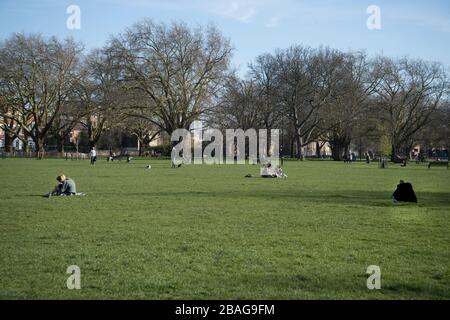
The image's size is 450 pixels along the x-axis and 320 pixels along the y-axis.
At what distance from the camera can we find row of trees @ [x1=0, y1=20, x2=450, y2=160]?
65.5 metres

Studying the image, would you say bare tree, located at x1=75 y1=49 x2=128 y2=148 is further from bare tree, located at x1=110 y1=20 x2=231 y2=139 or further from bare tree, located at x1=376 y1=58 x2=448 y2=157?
bare tree, located at x1=376 y1=58 x2=448 y2=157

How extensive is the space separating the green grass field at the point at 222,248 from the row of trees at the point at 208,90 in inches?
2022

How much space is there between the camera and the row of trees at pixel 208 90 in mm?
65500

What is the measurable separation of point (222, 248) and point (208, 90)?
6061cm

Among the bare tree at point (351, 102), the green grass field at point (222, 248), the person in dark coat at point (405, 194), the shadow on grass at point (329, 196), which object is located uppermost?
the bare tree at point (351, 102)

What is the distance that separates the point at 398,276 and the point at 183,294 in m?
3.15

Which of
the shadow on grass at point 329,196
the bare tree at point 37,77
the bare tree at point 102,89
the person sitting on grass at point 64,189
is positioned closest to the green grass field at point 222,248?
the shadow on grass at point 329,196

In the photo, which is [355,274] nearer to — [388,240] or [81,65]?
[388,240]

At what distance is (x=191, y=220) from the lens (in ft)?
39.1

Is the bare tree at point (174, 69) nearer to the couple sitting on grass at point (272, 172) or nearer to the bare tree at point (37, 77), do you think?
the bare tree at point (37, 77)

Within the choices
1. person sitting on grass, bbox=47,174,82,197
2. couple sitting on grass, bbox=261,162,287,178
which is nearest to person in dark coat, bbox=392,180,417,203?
person sitting on grass, bbox=47,174,82,197

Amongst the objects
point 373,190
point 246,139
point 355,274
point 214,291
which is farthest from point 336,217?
point 246,139

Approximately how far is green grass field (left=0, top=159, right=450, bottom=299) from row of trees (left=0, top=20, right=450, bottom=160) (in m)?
51.4

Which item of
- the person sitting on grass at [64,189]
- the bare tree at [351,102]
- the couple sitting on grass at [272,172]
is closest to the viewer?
the person sitting on grass at [64,189]
